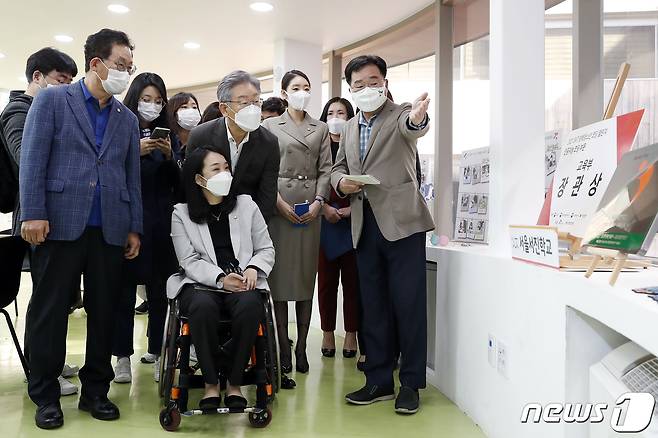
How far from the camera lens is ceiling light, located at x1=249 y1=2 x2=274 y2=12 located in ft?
16.2

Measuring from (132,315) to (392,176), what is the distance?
1.40 meters

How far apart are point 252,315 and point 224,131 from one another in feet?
2.88

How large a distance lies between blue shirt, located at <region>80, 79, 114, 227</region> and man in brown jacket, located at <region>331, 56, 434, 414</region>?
3.29 feet

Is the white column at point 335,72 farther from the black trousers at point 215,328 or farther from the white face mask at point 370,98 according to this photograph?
the black trousers at point 215,328

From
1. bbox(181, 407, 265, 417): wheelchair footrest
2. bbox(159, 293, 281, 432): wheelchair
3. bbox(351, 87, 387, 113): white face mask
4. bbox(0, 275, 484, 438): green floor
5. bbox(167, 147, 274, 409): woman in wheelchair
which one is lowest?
bbox(0, 275, 484, 438): green floor

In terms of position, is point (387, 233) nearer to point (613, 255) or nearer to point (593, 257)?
point (593, 257)

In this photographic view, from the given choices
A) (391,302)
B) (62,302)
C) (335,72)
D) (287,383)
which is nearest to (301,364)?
(287,383)

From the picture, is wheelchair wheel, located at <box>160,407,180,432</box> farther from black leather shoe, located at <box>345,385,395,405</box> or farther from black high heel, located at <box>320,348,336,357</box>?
black high heel, located at <box>320,348,336,357</box>

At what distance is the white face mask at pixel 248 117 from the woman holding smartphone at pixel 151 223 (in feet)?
1.35

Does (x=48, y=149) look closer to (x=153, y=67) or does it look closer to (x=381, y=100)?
(x=381, y=100)

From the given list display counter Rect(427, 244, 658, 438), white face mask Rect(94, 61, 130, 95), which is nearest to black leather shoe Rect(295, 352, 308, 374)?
display counter Rect(427, 244, 658, 438)

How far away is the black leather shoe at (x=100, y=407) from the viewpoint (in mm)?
2354

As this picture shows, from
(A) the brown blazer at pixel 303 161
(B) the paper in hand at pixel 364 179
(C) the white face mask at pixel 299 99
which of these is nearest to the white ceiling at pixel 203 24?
(C) the white face mask at pixel 299 99

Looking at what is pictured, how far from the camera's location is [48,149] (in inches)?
87.9
